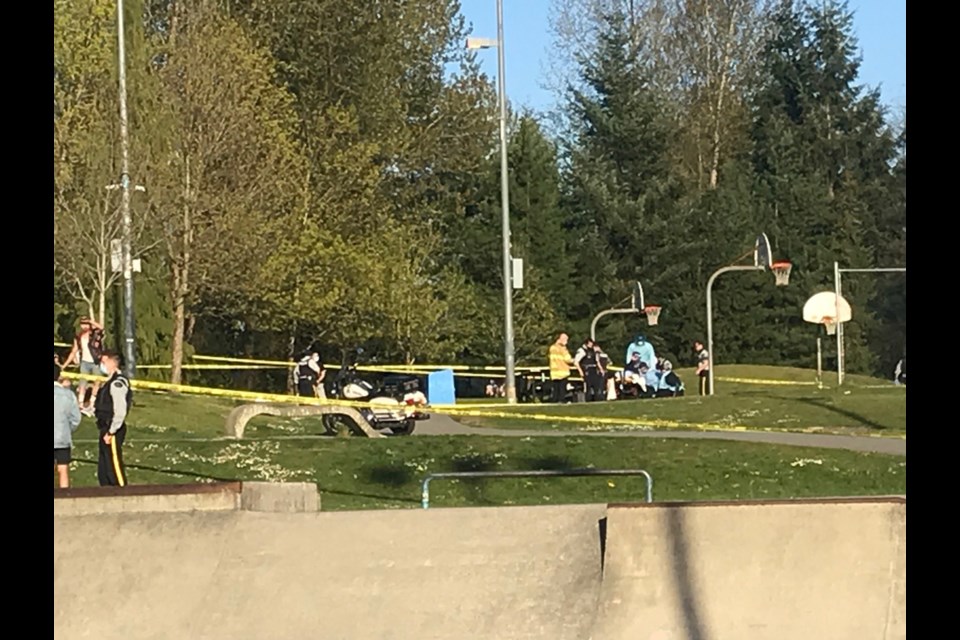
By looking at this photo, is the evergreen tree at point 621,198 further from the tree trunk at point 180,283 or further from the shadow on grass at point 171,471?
the shadow on grass at point 171,471

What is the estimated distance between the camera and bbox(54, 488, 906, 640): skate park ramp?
9.88m

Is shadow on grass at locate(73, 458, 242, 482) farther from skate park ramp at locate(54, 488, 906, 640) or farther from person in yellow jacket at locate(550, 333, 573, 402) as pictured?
person in yellow jacket at locate(550, 333, 573, 402)

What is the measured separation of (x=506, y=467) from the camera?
1898cm

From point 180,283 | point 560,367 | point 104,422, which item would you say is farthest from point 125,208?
point 104,422

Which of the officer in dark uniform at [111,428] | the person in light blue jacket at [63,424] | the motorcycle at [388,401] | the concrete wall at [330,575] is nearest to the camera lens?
the concrete wall at [330,575]

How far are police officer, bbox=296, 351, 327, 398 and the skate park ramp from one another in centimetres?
1961

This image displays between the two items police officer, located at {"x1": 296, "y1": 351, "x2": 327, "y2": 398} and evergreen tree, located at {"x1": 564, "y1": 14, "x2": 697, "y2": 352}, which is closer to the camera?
police officer, located at {"x1": 296, "y1": 351, "x2": 327, "y2": 398}

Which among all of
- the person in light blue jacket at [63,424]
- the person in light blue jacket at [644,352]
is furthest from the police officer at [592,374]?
the person in light blue jacket at [63,424]

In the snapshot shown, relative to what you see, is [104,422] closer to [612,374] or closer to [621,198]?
[612,374]

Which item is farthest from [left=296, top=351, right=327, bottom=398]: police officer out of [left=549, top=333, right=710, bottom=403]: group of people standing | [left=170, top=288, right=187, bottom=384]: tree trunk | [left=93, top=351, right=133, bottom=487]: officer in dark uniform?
[left=93, top=351, right=133, bottom=487]: officer in dark uniform

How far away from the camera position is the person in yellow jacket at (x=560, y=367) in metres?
33.3

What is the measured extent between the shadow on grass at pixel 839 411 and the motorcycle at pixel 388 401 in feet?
23.0
